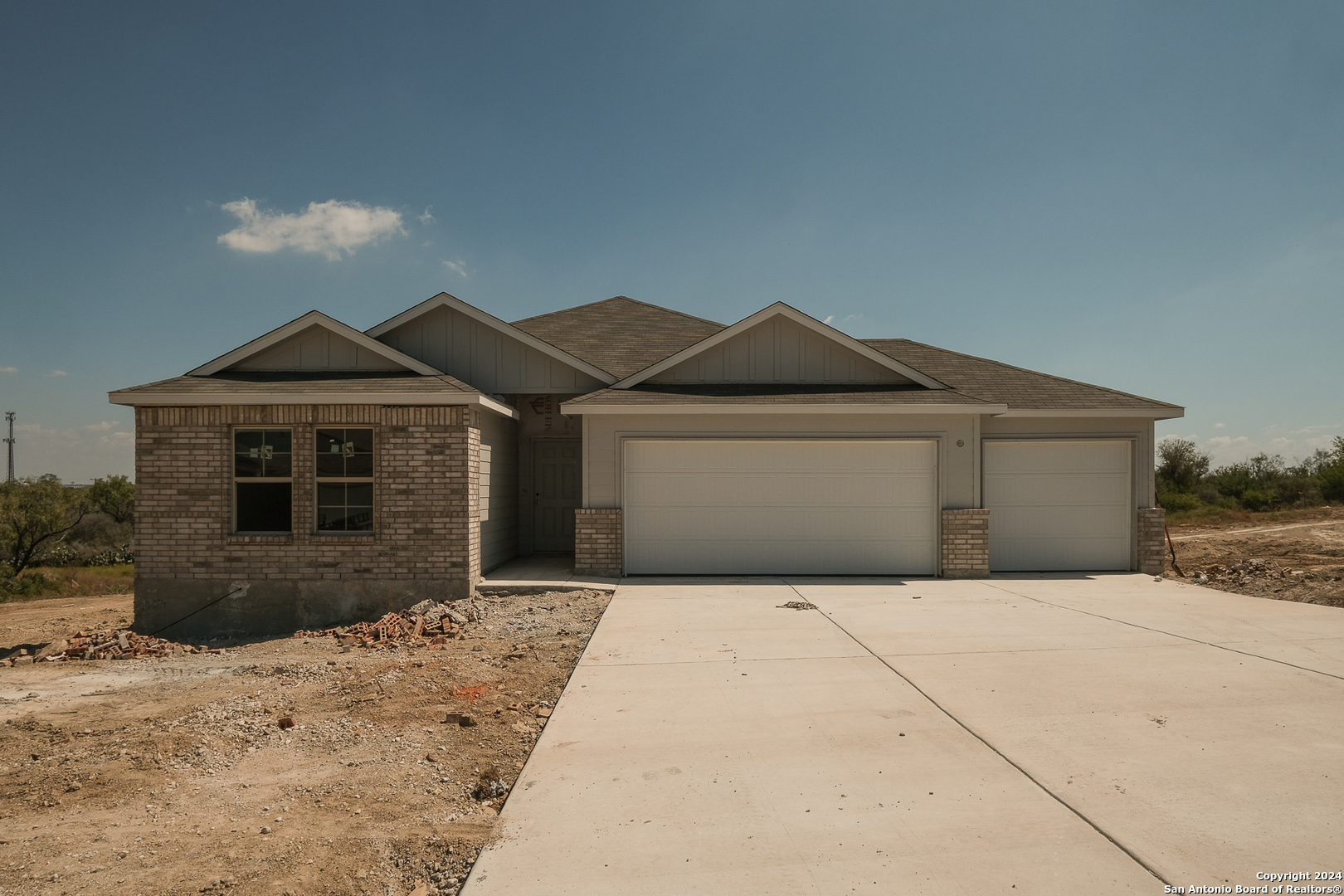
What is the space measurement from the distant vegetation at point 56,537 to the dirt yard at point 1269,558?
2615 cm

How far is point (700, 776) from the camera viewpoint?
4062 mm

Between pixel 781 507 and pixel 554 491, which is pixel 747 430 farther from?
pixel 554 491

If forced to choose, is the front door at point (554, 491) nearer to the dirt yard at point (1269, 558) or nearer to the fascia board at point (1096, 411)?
the fascia board at point (1096, 411)

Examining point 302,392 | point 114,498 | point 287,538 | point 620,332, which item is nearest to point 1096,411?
point 620,332

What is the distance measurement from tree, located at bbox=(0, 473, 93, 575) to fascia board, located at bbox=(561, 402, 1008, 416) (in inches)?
790

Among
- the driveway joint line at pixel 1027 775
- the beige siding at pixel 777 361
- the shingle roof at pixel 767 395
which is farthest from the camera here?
the beige siding at pixel 777 361

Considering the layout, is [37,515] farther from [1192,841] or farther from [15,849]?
[1192,841]

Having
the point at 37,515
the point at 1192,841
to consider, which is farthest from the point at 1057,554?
the point at 37,515

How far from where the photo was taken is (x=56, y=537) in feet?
71.6

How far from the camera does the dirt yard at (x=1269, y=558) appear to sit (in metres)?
10.6

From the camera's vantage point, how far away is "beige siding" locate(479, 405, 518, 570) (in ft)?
36.1

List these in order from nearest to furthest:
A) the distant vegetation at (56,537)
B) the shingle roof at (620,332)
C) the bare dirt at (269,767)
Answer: the bare dirt at (269,767) → the shingle roof at (620,332) → the distant vegetation at (56,537)

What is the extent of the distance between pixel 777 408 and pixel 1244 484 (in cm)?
3434

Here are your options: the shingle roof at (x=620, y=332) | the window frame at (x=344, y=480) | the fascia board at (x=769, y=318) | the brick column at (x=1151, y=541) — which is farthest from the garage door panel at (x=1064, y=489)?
the window frame at (x=344, y=480)
